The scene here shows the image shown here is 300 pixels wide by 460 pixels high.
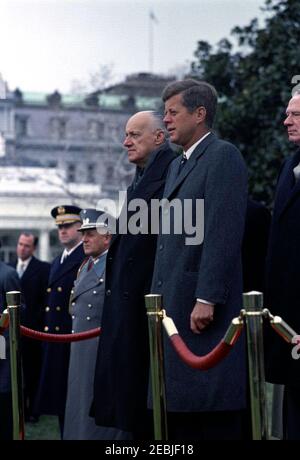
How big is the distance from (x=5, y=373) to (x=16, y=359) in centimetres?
280

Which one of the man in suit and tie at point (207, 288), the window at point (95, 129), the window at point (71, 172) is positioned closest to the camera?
the man in suit and tie at point (207, 288)

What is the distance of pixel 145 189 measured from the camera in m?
7.82

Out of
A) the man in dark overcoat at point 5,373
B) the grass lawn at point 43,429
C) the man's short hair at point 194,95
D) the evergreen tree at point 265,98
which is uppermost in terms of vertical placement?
the evergreen tree at point 265,98

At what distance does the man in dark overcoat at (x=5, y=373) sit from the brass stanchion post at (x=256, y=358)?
12.7ft

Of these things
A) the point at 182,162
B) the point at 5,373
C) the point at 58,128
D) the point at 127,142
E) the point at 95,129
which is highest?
the point at 58,128

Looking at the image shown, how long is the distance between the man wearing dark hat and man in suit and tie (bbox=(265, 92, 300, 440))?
13.3 ft

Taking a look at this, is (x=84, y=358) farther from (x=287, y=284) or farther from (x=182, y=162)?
(x=287, y=284)

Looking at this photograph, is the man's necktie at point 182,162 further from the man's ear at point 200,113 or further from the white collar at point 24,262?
the white collar at point 24,262

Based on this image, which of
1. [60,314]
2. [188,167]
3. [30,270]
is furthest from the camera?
[30,270]

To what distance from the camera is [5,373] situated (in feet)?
33.1

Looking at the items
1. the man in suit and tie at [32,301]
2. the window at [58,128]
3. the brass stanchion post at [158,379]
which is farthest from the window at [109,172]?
the brass stanchion post at [158,379]

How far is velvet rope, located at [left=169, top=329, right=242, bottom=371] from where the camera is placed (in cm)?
642

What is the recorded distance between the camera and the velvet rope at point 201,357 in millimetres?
6422

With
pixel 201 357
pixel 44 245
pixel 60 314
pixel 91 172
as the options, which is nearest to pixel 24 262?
pixel 60 314
